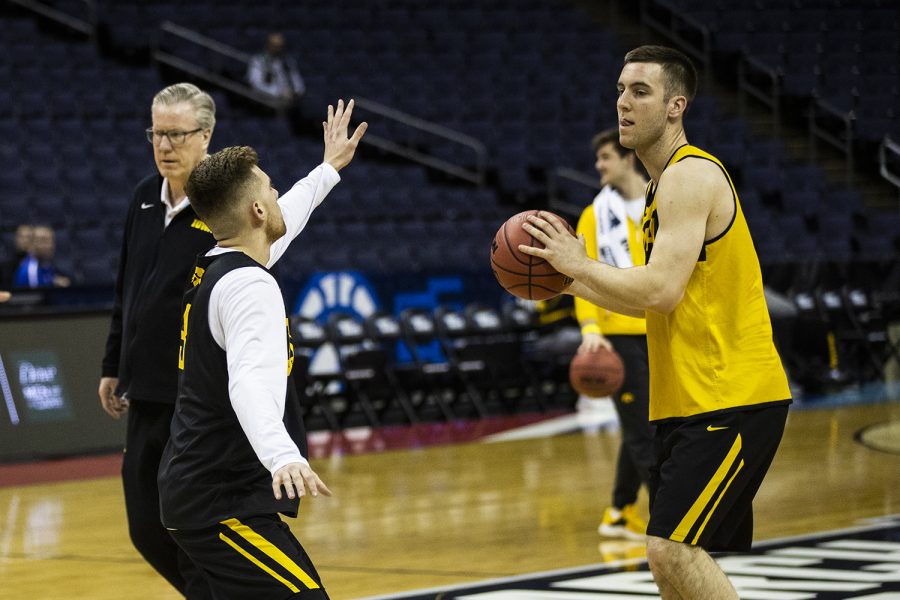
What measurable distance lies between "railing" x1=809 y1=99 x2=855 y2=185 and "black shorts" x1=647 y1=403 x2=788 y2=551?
16.1m

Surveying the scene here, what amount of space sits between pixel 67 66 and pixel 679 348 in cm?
1376

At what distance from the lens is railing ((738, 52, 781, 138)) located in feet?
64.5

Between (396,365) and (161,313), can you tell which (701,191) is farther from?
(396,365)

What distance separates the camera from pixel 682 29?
67.0 feet

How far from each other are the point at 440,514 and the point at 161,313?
3.67 meters

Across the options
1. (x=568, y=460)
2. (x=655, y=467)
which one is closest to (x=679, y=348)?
(x=655, y=467)

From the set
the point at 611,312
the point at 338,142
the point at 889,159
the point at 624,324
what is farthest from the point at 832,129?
the point at 338,142

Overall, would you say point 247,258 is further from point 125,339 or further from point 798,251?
point 798,251

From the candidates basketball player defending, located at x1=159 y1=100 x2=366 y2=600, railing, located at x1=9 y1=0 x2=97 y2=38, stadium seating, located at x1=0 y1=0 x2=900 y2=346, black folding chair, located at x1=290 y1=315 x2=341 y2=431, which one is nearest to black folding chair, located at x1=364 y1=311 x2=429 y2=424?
black folding chair, located at x1=290 y1=315 x2=341 y2=431

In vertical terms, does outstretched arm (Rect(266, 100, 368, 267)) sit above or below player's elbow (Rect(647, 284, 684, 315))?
above

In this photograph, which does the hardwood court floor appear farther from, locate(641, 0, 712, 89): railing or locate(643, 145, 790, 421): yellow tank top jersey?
locate(641, 0, 712, 89): railing

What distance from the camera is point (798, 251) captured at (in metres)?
16.9

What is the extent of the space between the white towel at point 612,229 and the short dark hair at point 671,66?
110 inches

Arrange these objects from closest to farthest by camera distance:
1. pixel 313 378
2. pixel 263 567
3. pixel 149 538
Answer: pixel 263 567, pixel 149 538, pixel 313 378
